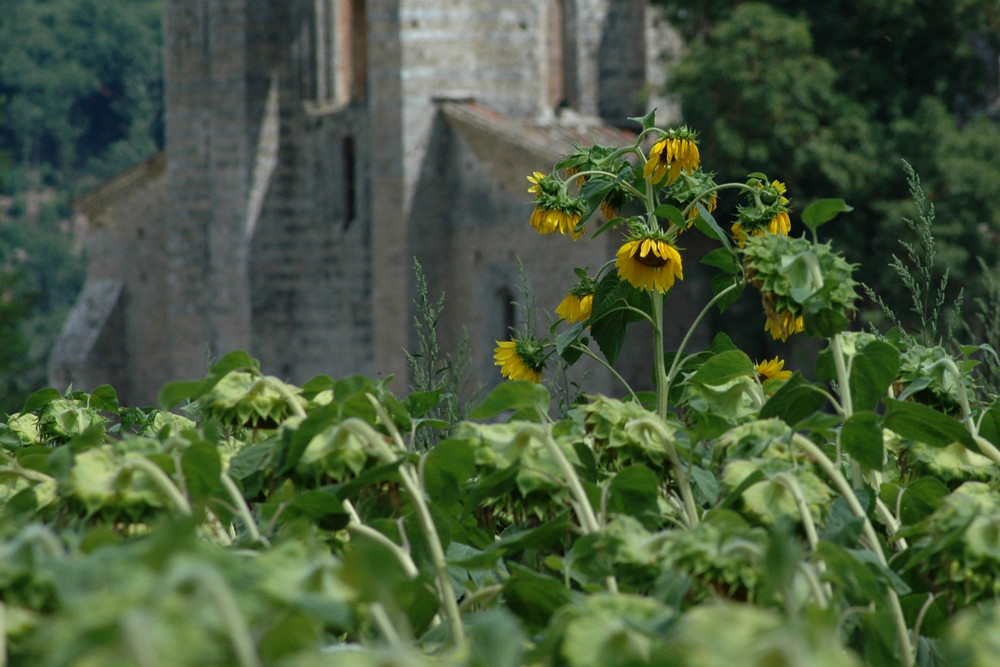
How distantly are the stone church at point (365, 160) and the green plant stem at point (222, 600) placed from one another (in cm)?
1192

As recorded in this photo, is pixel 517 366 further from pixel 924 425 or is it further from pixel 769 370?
pixel 924 425

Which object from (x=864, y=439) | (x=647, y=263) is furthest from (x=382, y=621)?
(x=647, y=263)

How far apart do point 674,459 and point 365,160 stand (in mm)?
14362

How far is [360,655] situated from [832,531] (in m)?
0.64

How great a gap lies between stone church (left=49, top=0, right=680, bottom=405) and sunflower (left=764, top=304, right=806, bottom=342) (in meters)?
11.1

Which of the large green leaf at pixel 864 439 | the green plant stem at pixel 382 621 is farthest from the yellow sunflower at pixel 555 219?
the green plant stem at pixel 382 621

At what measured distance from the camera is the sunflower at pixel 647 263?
2.05 m

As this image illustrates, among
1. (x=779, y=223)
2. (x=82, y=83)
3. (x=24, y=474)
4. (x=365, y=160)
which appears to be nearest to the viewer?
(x=24, y=474)

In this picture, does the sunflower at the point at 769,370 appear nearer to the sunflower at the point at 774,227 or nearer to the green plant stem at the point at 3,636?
the sunflower at the point at 774,227

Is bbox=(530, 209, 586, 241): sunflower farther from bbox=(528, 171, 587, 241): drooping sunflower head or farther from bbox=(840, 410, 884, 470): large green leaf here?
bbox=(840, 410, 884, 470): large green leaf

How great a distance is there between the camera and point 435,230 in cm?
1500

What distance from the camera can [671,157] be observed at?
206cm

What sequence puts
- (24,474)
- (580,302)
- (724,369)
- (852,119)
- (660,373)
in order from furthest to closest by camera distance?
(852,119) < (580,302) < (660,373) < (724,369) < (24,474)

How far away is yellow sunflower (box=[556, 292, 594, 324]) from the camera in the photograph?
85.9 inches
